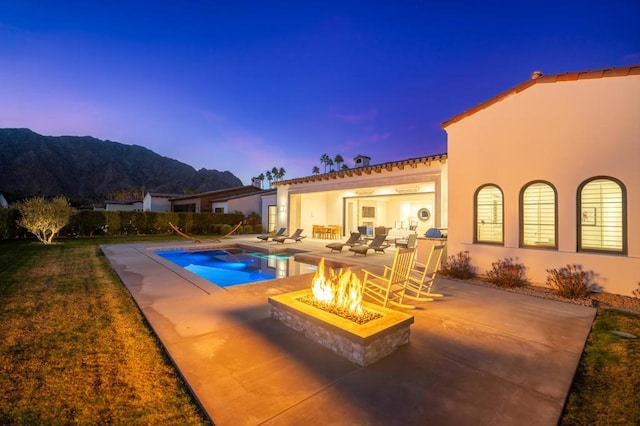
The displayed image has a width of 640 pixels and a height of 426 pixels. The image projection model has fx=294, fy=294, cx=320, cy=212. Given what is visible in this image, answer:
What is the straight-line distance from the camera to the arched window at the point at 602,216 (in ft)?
20.6

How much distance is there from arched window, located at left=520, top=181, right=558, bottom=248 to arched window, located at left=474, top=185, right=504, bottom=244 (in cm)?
52

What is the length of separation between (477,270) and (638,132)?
4434mm

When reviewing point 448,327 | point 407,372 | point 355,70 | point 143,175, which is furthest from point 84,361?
point 143,175

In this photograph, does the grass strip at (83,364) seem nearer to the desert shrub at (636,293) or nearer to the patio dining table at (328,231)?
the desert shrub at (636,293)

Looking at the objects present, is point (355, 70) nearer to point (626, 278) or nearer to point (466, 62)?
point (466, 62)

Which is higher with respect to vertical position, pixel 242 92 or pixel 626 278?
pixel 242 92

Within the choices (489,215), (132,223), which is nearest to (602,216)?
(489,215)

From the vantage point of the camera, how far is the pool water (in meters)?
9.44

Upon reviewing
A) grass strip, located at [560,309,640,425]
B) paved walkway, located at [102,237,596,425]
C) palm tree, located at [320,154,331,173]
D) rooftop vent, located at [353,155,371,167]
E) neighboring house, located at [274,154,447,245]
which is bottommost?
grass strip, located at [560,309,640,425]

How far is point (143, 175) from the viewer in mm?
94562

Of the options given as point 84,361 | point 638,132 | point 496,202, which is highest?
point 638,132

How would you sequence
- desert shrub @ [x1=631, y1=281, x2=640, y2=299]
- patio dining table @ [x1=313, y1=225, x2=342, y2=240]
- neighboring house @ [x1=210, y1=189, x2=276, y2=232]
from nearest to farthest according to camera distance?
desert shrub @ [x1=631, y1=281, x2=640, y2=299] → patio dining table @ [x1=313, y1=225, x2=342, y2=240] → neighboring house @ [x1=210, y1=189, x2=276, y2=232]

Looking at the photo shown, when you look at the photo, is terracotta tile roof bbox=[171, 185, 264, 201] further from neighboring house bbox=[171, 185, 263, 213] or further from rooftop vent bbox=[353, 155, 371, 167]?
rooftop vent bbox=[353, 155, 371, 167]

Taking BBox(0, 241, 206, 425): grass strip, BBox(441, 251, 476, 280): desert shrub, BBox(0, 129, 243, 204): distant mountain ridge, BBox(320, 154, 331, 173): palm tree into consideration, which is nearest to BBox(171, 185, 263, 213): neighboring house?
BBox(0, 241, 206, 425): grass strip
